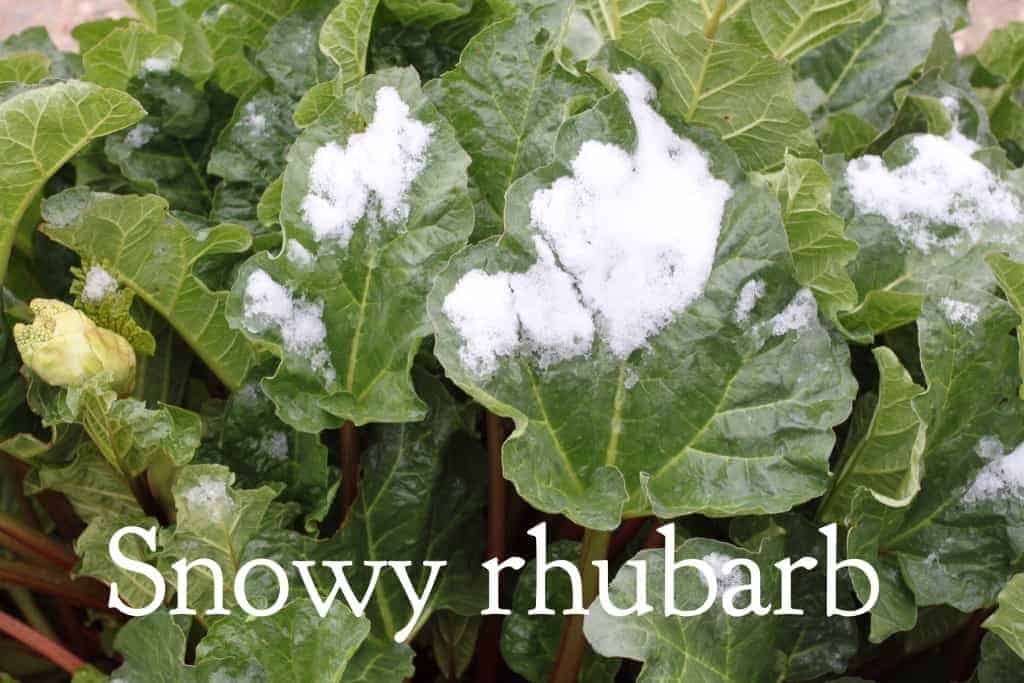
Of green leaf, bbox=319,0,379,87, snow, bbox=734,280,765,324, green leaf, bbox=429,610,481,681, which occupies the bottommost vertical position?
green leaf, bbox=429,610,481,681

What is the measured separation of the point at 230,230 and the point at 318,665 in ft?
1.03

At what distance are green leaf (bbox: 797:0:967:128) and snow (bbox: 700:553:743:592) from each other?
572 millimetres

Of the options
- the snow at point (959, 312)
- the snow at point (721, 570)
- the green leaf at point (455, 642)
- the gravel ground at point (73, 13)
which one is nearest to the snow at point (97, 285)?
the green leaf at point (455, 642)

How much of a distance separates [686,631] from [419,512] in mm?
240

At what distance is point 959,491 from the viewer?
2.63 ft

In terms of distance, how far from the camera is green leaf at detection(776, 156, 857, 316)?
774mm

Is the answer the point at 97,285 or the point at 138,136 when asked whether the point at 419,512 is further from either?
the point at 138,136

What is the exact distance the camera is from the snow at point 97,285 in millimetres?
877

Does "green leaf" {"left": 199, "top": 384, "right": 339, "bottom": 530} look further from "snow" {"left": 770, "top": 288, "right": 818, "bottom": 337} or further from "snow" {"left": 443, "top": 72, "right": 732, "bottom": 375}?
"snow" {"left": 770, "top": 288, "right": 818, "bottom": 337}

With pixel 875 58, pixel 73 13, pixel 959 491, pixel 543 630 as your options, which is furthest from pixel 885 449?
pixel 73 13

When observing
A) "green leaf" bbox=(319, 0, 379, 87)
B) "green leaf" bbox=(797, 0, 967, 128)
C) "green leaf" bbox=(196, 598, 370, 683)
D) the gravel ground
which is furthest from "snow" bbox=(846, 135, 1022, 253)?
the gravel ground

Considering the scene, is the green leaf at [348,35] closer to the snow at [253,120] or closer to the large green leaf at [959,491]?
the snow at [253,120]

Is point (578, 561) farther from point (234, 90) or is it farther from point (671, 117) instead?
point (234, 90)

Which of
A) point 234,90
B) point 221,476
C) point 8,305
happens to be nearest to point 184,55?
point 234,90
